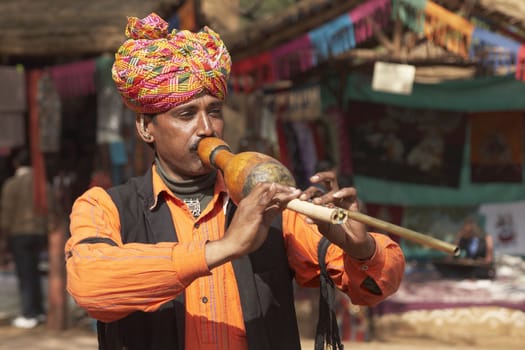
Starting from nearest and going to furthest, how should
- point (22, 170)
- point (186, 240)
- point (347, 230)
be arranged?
point (347, 230), point (186, 240), point (22, 170)

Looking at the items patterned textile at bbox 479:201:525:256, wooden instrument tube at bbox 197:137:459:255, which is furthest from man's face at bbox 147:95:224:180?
patterned textile at bbox 479:201:525:256

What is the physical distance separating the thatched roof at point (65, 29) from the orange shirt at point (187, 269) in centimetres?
527

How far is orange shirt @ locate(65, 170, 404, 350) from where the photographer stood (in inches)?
84.7

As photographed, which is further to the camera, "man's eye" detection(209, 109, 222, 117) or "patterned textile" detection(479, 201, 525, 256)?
"patterned textile" detection(479, 201, 525, 256)

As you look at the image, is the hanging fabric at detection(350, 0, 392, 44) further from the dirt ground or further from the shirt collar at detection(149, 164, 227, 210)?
the shirt collar at detection(149, 164, 227, 210)

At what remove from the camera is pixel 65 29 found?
8352 millimetres

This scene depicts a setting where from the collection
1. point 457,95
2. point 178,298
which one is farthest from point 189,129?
point 457,95

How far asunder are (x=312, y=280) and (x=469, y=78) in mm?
6414

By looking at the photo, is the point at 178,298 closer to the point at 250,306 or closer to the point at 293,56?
the point at 250,306

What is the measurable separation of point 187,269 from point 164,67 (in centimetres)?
65

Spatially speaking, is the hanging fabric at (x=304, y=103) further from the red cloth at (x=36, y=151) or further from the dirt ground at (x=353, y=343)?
the red cloth at (x=36, y=151)

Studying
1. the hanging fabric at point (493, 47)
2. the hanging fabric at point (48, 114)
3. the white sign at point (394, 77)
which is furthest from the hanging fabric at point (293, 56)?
the hanging fabric at point (48, 114)

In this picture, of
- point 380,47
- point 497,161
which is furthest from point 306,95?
point 497,161

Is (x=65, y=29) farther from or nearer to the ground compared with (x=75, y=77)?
farther from the ground
